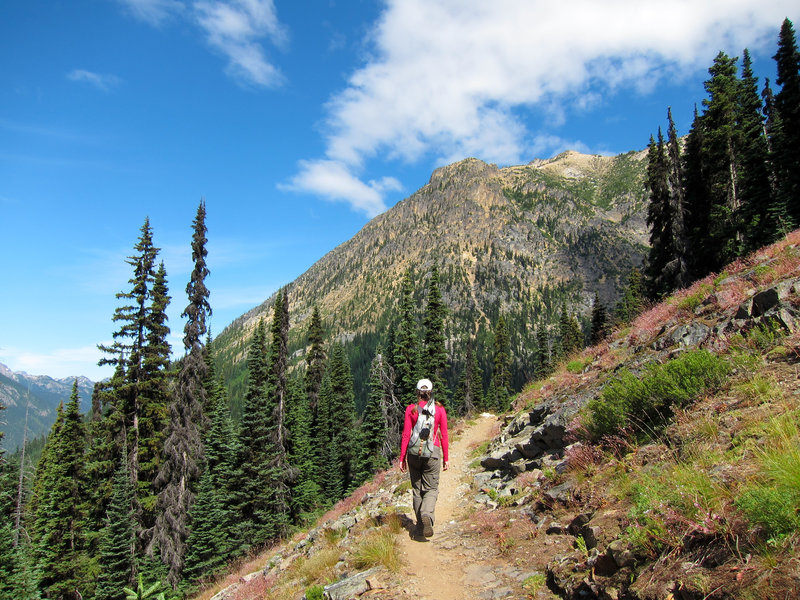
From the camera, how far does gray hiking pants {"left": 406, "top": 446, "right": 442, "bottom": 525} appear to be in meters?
7.75

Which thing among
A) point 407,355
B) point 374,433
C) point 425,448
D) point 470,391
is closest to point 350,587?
point 425,448

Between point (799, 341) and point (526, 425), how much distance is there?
8397 mm

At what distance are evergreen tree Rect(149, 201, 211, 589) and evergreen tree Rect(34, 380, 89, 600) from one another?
7264 mm

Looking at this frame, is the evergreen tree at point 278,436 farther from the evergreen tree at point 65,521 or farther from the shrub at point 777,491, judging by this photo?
the shrub at point 777,491

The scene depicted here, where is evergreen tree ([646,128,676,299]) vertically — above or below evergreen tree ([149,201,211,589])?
above

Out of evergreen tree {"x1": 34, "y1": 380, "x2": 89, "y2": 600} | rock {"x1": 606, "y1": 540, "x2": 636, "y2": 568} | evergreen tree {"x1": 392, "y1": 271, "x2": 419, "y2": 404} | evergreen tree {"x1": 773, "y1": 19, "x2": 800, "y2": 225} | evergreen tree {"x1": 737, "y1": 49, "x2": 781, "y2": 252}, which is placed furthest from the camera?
evergreen tree {"x1": 392, "y1": 271, "x2": 419, "y2": 404}

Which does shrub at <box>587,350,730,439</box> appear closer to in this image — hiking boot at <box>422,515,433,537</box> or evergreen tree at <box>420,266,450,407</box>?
hiking boot at <box>422,515,433,537</box>

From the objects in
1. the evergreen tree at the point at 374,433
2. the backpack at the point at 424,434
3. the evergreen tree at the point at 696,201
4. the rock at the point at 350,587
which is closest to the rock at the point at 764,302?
the backpack at the point at 424,434

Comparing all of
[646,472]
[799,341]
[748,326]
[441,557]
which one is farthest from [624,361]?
[441,557]

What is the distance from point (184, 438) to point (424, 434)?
737 inches

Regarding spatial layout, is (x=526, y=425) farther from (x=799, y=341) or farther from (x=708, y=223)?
(x=708, y=223)

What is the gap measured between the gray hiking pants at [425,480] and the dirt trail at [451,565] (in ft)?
2.10

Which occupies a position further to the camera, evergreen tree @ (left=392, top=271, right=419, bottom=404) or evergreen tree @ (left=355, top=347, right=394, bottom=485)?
evergreen tree @ (left=392, top=271, right=419, bottom=404)

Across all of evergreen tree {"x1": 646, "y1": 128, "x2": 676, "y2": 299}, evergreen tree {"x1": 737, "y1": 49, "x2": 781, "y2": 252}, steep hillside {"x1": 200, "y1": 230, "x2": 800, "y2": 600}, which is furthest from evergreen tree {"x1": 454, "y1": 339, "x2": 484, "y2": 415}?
steep hillside {"x1": 200, "y1": 230, "x2": 800, "y2": 600}
